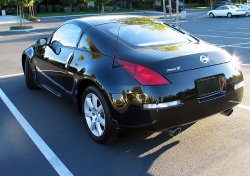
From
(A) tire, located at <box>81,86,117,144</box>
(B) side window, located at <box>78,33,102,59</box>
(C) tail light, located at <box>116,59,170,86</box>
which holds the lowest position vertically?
(A) tire, located at <box>81,86,117,144</box>

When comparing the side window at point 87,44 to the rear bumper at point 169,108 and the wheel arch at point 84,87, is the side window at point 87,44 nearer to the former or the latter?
the wheel arch at point 84,87

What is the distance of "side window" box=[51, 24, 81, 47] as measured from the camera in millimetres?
5012

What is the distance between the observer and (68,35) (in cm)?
529

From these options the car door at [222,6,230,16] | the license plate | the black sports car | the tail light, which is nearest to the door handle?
the black sports car

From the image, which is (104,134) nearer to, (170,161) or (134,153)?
(134,153)

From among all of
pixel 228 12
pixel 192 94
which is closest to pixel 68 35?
pixel 192 94

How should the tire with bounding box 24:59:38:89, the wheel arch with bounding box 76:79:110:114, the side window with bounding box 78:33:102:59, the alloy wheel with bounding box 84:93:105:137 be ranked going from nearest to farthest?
1. the wheel arch with bounding box 76:79:110:114
2. the alloy wheel with bounding box 84:93:105:137
3. the side window with bounding box 78:33:102:59
4. the tire with bounding box 24:59:38:89

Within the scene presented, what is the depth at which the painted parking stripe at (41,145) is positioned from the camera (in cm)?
371

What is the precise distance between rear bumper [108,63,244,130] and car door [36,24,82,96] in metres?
1.45

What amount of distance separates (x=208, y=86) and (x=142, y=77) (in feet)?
2.69

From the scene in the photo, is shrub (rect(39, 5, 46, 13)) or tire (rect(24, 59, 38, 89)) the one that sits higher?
shrub (rect(39, 5, 46, 13))

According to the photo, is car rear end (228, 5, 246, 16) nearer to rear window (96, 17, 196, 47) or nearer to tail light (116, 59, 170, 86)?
rear window (96, 17, 196, 47)

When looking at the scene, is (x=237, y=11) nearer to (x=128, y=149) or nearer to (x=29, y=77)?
(x=29, y=77)

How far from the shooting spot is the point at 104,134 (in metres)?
4.13
